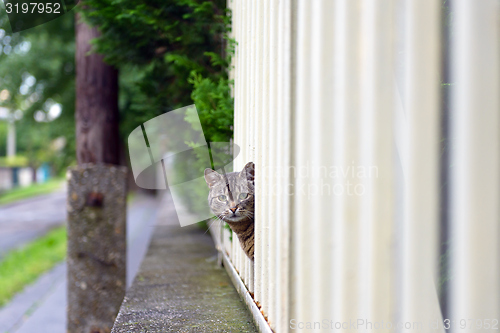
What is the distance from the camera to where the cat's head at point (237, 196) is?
206 centimetres

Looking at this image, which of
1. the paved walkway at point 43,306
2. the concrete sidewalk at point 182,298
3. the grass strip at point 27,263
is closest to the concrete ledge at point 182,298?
the concrete sidewalk at point 182,298

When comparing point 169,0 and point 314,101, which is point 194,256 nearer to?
point 169,0

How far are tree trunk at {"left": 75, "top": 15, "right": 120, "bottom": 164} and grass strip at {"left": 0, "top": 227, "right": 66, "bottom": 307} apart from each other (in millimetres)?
3163

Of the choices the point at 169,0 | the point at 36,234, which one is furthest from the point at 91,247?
the point at 36,234

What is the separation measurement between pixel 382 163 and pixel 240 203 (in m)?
1.33

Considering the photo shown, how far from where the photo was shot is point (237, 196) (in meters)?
2.12

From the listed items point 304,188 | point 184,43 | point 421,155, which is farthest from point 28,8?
point 421,155

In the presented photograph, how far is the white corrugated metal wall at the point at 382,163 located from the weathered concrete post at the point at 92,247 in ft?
8.61

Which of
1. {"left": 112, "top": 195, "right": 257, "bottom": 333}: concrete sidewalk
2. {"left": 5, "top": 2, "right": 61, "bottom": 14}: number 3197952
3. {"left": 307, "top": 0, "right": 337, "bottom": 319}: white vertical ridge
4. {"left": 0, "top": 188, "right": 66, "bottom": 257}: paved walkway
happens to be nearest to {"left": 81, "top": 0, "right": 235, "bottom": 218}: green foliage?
{"left": 112, "top": 195, "right": 257, "bottom": 333}: concrete sidewalk

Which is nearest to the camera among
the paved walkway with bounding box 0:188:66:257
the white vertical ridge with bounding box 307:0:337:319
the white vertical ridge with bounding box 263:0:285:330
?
the white vertical ridge with bounding box 307:0:337:319

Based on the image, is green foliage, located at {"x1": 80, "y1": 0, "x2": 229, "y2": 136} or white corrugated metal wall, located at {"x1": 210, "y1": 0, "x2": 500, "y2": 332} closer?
white corrugated metal wall, located at {"x1": 210, "y1": 0, "x2": 500, "y2": 332}

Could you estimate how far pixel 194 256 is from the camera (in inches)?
145

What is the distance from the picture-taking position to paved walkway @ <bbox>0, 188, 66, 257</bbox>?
9.99 meters

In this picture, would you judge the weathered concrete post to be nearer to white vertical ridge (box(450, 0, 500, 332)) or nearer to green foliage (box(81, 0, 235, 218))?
green foliage (box(81, 0, 235, 218))
